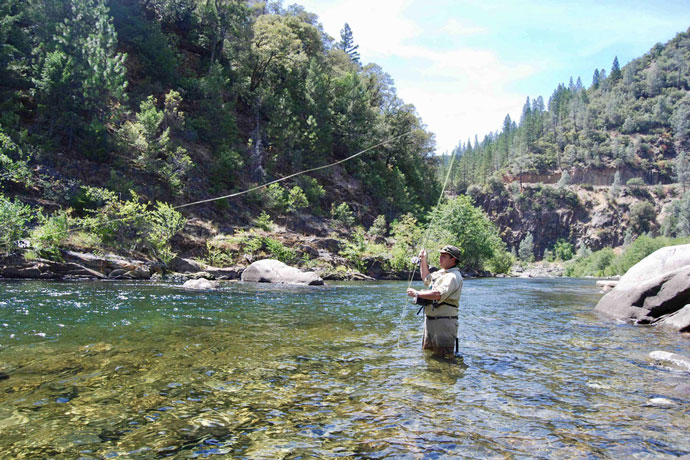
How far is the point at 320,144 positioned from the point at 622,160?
362 ft

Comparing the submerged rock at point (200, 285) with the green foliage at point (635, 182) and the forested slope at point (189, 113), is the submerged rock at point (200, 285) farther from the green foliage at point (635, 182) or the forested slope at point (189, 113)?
the green foliage at point (635, 182)

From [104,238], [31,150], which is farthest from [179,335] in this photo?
[31,150]

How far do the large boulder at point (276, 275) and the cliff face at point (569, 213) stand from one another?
103534mm

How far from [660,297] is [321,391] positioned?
10800 millimetres

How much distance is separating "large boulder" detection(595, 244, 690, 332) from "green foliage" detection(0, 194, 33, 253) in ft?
73.8

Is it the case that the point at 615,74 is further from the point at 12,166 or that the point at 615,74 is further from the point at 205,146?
the point at 12,166

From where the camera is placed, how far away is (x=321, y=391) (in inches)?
208

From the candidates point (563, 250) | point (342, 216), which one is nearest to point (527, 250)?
point (563, 250)

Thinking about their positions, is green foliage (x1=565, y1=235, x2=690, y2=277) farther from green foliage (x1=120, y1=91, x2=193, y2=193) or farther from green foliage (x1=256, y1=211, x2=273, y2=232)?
green foliage (x1=120, y1=91, x2=193, y2=193)

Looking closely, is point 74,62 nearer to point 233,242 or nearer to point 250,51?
point 233,242

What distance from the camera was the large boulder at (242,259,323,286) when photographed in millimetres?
22938

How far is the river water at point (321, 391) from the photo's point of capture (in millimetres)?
3811

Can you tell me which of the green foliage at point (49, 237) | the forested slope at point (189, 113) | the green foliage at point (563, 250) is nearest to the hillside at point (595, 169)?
the green foliage at point (563, 250)

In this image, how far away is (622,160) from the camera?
119938 mm
